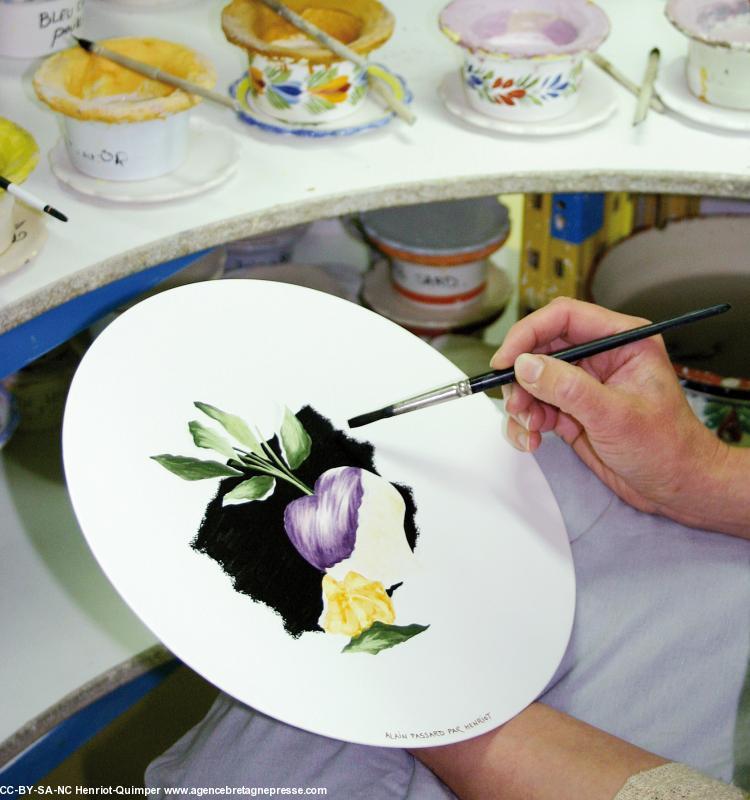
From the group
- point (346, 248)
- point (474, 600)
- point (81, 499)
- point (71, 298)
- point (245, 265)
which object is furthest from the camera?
point (346, 248)

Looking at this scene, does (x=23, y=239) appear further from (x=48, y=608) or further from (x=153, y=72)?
(x=48, y=608)

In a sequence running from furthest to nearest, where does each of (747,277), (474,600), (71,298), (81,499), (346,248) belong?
(346,248) → (747,277) → (71,298) → (474,600) → (81,499)

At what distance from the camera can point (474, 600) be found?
36.7 inches

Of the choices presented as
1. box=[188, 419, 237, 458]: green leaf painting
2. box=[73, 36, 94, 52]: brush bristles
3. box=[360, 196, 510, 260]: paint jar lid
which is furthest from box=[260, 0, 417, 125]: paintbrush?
box=[188, 419, 237, 458]: green leaf painting

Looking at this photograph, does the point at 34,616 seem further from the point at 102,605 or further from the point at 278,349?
the point at 278,349

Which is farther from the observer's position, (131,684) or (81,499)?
(131,684)

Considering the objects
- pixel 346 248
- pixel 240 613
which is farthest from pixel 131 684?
pixel 346 248

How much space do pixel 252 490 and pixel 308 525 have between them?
0.06 meters

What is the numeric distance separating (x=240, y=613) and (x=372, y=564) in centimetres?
14

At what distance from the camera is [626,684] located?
0.94 m

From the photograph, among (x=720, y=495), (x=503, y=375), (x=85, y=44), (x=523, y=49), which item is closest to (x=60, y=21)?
(x=85, y=44)

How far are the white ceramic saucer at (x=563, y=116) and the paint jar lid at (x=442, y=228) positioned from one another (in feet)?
1.51

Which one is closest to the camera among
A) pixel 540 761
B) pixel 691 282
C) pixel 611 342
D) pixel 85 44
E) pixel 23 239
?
pixel 540 761

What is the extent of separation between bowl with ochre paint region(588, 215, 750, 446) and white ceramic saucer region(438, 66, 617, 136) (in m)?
0.37
